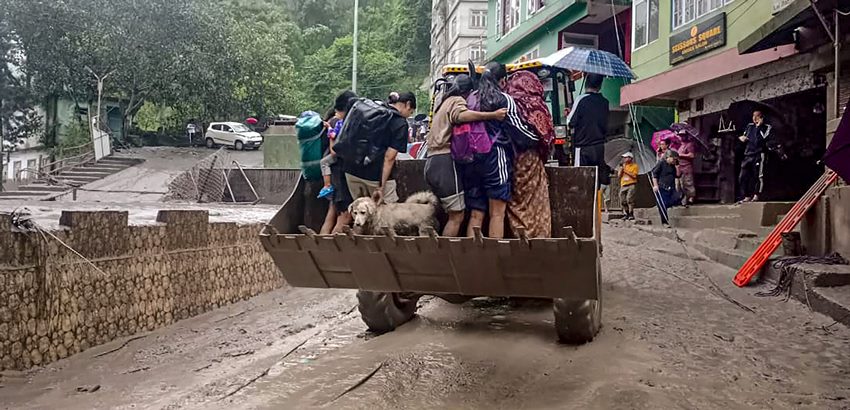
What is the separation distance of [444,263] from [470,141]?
3.39 feet

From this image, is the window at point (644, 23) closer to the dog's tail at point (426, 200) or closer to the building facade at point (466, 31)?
the dog's tail at point (426, 200)

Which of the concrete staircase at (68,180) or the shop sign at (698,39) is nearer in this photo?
the shop sign at (698,39)

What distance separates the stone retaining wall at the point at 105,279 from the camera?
24.7 feet

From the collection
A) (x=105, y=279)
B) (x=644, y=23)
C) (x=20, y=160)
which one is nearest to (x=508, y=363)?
(x=105, y=279)

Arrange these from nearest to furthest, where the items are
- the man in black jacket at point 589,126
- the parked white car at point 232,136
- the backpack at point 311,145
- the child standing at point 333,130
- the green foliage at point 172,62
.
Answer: the child standing at point 333,130
the backpack at point 311,145
the man in black jacket at point 589,126
the green foliage at point 172,62
the parked white car at point 232,136

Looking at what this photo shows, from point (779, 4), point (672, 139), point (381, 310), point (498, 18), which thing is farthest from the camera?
point (498, 18)

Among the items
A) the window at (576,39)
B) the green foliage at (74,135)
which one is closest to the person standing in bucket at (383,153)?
the window at (576,39)

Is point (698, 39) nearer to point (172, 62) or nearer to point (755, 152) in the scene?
point (755, 152)

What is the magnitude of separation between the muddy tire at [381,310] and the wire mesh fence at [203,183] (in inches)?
661

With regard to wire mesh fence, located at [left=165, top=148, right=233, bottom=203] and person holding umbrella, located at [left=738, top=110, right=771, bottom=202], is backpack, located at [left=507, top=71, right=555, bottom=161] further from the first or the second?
wire mesh fence, located at [left=165, top=148, right=233, bottom=203]

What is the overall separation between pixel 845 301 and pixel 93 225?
8932 millimetres

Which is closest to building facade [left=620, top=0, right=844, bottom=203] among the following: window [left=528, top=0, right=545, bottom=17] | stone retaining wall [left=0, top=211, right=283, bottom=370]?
window [left=528, top=0, right=545, bottom=17]

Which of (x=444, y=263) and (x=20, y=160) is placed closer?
(x=444, y=263)

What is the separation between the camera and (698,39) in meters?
15.0
